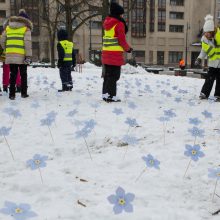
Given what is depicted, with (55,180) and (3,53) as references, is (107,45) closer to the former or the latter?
(3,53)

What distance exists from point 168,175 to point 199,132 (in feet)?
2.68

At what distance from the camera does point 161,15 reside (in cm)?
6606

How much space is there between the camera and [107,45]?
21.2ft

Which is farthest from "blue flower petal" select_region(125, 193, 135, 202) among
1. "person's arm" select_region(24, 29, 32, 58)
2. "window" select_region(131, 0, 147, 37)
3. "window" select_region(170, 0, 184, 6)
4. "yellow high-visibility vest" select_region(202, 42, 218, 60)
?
"window" select_region(170, 0, 184, 6)

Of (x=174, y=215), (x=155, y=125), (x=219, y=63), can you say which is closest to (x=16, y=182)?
(x=174, y=215)

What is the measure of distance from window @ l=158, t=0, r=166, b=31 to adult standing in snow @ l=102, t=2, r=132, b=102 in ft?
206

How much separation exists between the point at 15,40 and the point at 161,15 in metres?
63.5

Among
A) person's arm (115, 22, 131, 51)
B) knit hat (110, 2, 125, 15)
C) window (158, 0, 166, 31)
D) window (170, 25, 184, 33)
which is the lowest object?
person's arm (115, 22, 131, 51)

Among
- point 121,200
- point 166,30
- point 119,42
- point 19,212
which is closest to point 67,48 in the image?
point 119,42

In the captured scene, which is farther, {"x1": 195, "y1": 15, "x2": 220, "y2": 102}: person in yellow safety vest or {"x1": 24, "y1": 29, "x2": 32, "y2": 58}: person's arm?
{"x1": 195, "y1": 15, "x2": 220, "y2": 102}: person in yellow safety vest

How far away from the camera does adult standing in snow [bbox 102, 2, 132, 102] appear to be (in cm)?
625

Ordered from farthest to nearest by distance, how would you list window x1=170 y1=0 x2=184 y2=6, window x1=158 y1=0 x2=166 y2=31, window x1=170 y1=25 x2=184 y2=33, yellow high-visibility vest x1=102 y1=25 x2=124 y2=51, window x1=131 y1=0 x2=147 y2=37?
window x1=170 y1=25 x2=184 y2=33 < window x1=170 y1=0 x2=184 y2=6 < window x1=158 y1=0 x2=166 y2=31 < window x1=131 y1=0 x2=147 y2=37 < yellow high-visibility vest x1=102 y1=25 x2=124 y2=51

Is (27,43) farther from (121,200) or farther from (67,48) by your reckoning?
(121,200)

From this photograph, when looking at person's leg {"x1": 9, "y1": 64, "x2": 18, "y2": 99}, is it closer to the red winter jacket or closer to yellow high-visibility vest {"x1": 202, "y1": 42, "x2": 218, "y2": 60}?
the red winter jacket
